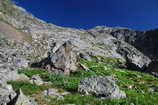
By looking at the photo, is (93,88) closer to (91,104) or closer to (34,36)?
(91,104)

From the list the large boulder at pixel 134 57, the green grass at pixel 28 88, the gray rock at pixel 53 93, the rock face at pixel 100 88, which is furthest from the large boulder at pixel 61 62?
the large boulder at pixel 134 57

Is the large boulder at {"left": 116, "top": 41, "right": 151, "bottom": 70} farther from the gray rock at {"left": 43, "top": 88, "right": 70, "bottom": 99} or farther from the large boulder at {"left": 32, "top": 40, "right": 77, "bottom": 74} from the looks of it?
the gray rock at {"left": 43, "top": 88, "right": 70, "bottom": 99}

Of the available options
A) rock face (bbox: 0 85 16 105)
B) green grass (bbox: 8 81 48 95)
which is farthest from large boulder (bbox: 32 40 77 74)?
rock face (bbox: 0 85 16 105)

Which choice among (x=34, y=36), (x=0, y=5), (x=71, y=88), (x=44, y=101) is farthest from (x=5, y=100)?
(x=0, y=5)

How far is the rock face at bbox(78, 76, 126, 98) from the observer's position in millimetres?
20250

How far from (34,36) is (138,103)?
114551mm

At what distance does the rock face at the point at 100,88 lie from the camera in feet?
66.4

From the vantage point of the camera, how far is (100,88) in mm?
20969

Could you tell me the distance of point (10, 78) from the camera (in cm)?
2459

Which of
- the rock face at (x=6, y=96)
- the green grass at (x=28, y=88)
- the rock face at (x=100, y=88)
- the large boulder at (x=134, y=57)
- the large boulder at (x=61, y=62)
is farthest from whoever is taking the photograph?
the large boulder at (x=134, y=57)

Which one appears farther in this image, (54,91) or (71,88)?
(71,88)

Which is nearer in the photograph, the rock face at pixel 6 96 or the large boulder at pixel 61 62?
the rock face at pixel 6 96

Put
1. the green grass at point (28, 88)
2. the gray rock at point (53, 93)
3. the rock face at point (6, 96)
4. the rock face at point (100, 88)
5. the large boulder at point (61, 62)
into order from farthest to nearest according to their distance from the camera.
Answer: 1. the large boulder at point (61, 62)
2. the rock face at point (100, 88)
3. the green grass at point (28, 88)
4. the gray rock at point (53, 93)
5. the rock face at point (6, 96)

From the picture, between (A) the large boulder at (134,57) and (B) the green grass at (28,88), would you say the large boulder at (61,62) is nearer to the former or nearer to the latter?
(B) the green grass at (28,88)
